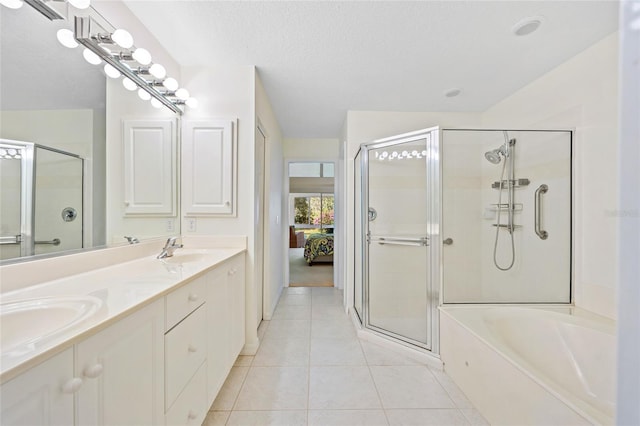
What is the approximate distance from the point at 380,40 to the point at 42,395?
2.27m

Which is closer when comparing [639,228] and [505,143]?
[639,228]

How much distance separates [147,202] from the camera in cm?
181

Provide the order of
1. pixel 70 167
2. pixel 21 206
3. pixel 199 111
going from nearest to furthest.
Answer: pixel 21 206, pixel 70 167, pixel 199 111

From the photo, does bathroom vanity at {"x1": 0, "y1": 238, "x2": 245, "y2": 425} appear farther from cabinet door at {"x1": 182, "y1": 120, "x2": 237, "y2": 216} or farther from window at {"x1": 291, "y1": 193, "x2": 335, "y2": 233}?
window at {"x1": 291, "y1": 193, "x2": 335, "y2": 233}

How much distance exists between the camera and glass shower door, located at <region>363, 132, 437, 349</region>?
2.19 meters

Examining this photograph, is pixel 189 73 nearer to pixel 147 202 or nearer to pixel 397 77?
pixel 147 202

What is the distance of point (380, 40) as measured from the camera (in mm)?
1812

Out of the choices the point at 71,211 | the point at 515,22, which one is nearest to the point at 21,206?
the point at 71,211

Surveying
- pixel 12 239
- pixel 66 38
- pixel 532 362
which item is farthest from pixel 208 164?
pixel 532 362

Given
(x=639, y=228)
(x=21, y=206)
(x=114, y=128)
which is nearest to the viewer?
(x=639, y=228)

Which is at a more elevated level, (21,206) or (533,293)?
(21,206)

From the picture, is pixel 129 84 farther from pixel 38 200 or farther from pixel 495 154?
pixel 495 154

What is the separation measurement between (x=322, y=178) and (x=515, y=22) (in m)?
5.46

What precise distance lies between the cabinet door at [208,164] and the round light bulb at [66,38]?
2.77ft
